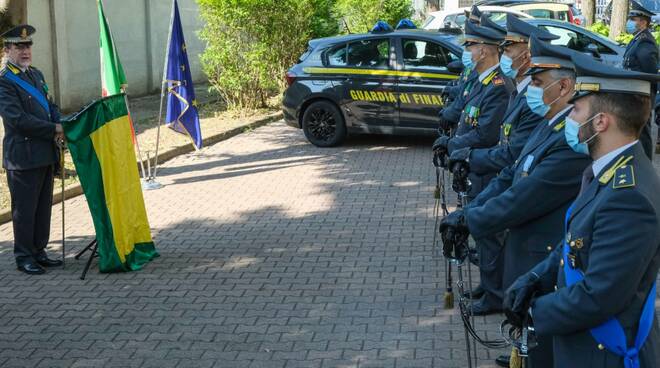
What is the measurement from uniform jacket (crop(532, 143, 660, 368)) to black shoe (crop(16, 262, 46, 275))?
5.57 metres

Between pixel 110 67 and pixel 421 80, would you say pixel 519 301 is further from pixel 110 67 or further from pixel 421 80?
pixel 421 80

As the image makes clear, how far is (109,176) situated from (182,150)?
628cm

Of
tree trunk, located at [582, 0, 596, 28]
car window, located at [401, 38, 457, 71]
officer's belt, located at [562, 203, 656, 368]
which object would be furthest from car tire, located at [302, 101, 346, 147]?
tree trunk, located at [582, 0, 596, 28]

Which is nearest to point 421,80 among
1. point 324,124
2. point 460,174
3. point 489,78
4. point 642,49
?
point 324,124

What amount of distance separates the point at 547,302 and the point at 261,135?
12.5 m

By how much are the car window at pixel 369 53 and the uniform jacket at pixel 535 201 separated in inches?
350

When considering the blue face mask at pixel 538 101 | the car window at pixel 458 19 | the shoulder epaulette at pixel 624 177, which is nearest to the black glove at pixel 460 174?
the blue face mask at pixel 538 101

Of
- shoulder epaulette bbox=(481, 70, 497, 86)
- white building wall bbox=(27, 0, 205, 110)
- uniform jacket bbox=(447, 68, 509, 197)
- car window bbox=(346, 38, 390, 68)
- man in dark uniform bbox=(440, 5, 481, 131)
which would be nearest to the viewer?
uniform jacket bbox=(447, 68, 509, 197)

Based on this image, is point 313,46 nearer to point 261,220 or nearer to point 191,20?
point 261,220

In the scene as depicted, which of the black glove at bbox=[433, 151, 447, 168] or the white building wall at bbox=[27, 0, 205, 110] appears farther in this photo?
the white building wall at bbox=[27, 0, 205, 110]

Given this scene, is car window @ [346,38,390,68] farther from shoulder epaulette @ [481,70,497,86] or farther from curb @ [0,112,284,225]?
shoulder epaulette @ [481,70,497,86]

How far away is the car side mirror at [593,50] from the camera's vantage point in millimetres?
14131

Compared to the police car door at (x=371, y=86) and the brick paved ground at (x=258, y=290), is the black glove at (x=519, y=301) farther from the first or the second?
the police car door at (x=371, y=86)

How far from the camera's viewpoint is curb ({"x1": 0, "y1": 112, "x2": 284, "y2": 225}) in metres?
10.6
